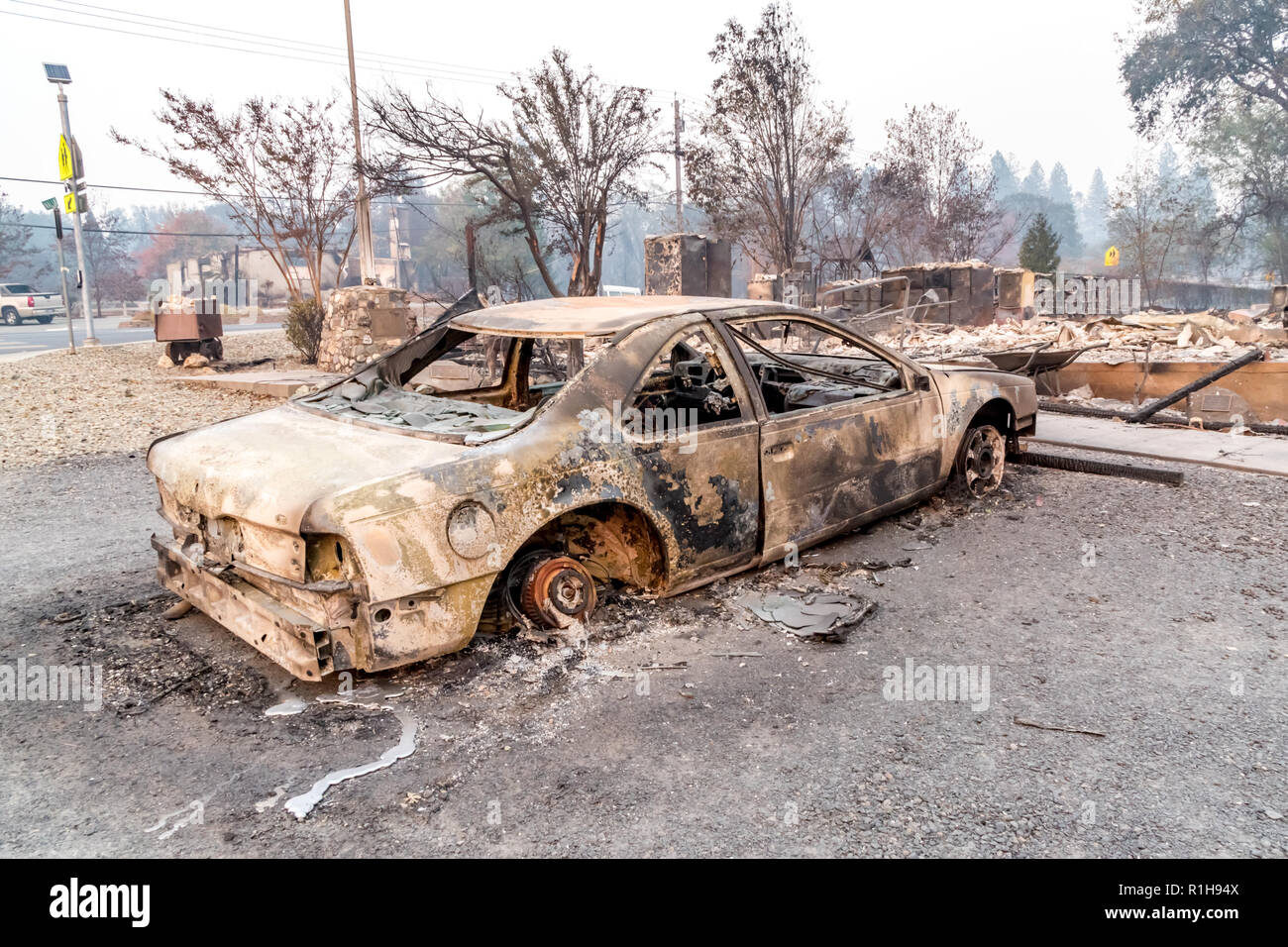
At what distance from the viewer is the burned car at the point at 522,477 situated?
2965 mm

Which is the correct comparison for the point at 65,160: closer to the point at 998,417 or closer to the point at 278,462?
the point at 278,462

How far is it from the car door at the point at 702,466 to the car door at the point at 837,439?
0.11 metres

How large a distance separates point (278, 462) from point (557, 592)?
1213 millimetres

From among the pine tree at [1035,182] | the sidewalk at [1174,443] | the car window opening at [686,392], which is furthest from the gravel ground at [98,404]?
the pine tree at [1035,182]

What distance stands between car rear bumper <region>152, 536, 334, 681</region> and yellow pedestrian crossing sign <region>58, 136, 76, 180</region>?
18.4 metres

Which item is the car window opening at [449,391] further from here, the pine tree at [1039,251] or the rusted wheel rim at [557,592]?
the pine tree at [1039,251]

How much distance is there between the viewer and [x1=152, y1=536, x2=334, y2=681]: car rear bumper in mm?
2932

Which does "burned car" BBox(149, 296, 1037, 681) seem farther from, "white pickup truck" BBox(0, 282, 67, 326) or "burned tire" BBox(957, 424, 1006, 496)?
"white pickup truck" BBox(0, 282, 67, 326)

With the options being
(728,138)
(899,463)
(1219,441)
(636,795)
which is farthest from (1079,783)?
(728,138)

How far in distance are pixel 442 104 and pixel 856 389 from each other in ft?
33.3

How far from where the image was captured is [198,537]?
11.4 feet

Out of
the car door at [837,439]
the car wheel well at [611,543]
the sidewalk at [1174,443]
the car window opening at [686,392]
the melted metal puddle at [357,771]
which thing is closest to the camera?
the melted metal puddle at [357,771]

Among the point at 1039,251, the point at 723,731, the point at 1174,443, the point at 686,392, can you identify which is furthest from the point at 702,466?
the point at 1039,251

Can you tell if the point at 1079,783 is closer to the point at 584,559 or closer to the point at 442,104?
the point at 584,559
